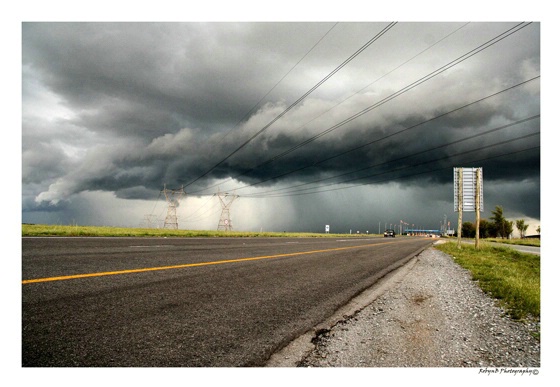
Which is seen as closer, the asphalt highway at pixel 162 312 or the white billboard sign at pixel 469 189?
the asphalt highway at pixel 162 312

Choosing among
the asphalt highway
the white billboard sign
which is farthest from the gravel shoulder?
the white billboard sign

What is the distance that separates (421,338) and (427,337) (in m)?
0.09

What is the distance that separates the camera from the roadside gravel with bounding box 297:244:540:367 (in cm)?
286

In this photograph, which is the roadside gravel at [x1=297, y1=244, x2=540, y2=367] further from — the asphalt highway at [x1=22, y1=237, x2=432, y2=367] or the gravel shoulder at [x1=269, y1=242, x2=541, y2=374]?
the asphalt highway at [x1=22, y1=237, x2=432, y2=367]

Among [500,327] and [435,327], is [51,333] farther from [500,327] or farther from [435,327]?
[500,327]

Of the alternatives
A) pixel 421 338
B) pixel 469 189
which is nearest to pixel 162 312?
pixel 421 338

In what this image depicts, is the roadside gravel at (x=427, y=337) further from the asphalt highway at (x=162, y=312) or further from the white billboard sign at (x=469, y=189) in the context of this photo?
the white billboard sign at (x=469, y=189)

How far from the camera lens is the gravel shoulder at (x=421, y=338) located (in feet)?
9.32

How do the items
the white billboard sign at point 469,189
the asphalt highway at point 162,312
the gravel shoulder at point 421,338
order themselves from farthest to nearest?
the white billboard sign at point 469,189 < the gravel shoulder at point 421,338 < the asphalt highway at point 162,312

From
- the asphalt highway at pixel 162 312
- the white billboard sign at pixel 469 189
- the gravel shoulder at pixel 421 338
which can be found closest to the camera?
the asphalt highway at pixel 162 312

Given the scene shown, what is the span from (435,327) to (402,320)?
1.36 feet

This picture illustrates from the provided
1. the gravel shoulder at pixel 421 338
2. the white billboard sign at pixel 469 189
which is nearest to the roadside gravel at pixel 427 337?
the gravel shoulder at pixel 421 338

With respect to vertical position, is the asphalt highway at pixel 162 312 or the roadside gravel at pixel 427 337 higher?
the asphalt highway at pixel 162 312
